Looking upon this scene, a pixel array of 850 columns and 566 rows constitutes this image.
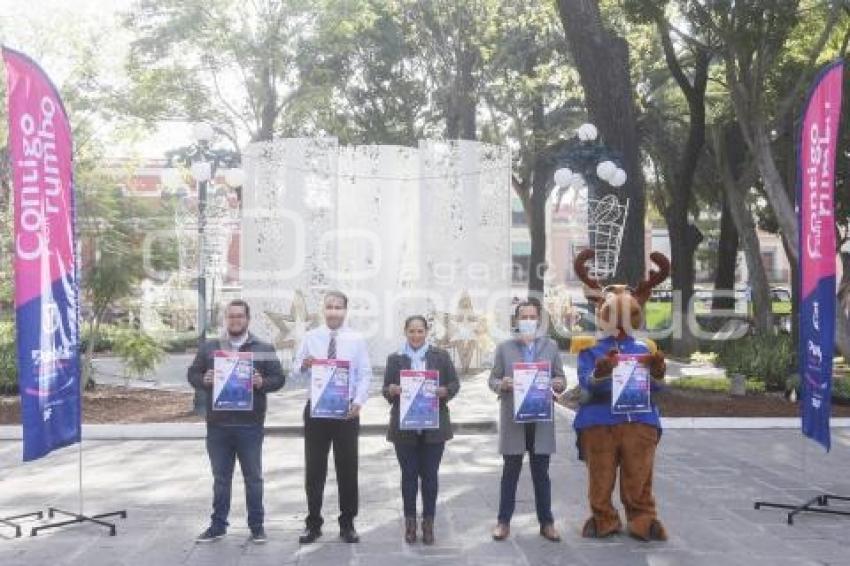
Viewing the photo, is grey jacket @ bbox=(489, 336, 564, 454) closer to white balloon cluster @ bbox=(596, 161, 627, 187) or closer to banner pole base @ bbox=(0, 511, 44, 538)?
banner pole base @ bbox=(0, 511, 44, 538)

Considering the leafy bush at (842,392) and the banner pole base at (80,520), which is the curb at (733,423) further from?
the banner pole base at (80,520)

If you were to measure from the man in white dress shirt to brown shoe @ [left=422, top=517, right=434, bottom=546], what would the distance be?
460mm

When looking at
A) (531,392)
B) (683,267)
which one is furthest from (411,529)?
(683,267)

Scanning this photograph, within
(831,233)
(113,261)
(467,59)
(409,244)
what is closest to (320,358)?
(831,233)

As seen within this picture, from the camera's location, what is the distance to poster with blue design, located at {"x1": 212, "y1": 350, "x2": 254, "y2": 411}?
20.7 ft

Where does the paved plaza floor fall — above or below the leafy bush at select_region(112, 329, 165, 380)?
below

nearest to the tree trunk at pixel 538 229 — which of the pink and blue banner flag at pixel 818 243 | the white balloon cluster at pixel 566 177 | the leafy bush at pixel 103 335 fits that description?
the leafy bush at pixel 103 335

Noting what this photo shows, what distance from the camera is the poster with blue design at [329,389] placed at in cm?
622

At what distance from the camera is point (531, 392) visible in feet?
20.9

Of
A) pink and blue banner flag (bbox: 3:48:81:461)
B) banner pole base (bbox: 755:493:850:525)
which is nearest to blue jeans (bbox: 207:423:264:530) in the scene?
pink and blue banner flag (bbox: 3:48:81:461)

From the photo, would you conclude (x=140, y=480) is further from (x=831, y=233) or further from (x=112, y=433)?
(x=831, y=233)

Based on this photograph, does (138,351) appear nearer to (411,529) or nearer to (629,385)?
(411,529)

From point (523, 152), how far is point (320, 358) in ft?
78.4

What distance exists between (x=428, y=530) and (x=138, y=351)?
8.56m
